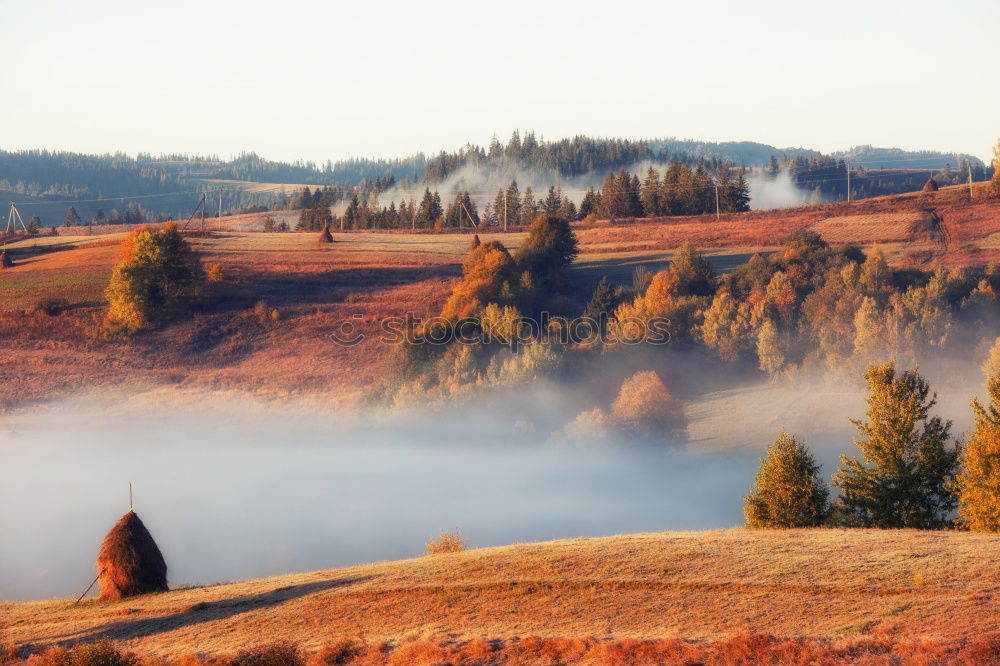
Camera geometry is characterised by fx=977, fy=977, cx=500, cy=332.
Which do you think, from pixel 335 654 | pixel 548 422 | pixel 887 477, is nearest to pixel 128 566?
pixel 335 654

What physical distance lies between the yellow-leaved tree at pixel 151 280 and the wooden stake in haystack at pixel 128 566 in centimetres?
8919

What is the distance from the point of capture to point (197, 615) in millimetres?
34344

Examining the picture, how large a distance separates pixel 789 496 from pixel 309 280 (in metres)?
102

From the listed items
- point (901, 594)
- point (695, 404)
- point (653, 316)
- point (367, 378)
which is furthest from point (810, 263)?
point (901, 594)

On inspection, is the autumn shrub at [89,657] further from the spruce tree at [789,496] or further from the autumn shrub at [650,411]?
the autumn shrub at [650,411]

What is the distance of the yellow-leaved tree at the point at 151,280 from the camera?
125 metres

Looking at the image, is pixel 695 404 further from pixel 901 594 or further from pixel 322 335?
pixel 901 594

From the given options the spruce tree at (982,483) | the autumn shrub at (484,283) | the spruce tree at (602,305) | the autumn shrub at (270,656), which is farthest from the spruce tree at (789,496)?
the spruce tree at (602,305)

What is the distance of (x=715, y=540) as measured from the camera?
3828 cm

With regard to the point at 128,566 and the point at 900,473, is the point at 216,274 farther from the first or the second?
the point at 900,473

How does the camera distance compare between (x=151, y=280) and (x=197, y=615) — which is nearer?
(x=197, y=615)

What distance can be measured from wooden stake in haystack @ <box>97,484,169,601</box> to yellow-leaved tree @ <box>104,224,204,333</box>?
89193mm

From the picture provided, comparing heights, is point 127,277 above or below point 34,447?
above

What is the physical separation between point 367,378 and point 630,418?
32.2 m
